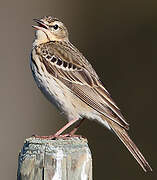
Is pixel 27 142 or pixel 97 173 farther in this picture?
pixel 97 173

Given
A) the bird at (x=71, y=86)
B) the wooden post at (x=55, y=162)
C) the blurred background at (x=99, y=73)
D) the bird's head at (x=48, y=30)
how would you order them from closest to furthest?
the wooden post at (x=55, y=162)
the bird at (x=71, y=86)
the bird's head at (x=48, y=30)
the blurred background at (x=99, y=73)

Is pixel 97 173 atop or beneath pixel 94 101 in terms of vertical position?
beneath

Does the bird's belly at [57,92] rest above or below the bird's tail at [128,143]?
above

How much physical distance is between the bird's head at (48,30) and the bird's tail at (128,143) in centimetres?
171

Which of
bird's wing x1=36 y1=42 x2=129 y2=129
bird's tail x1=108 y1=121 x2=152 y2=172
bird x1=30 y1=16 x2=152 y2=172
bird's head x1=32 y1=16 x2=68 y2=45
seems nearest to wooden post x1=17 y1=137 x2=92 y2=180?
bird's tail x1=108 y1=121 x2=152 y2=172

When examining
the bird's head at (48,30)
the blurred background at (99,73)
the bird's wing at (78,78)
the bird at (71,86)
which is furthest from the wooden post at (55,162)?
the blurred background at (99,73)

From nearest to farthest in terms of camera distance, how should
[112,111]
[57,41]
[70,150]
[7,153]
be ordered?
[70,150] < [112,111] < [57,41] < [7,153]

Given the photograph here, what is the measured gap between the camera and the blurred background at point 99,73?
635 inches

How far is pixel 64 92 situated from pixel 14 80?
988 cm

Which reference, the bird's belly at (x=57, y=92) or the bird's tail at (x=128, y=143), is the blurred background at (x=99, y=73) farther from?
the bird's tail at (x=128, y=143)

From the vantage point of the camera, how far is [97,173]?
16156mm

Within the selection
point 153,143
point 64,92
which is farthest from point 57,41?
point 153,143

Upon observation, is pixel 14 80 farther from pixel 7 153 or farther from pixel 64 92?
pixel 64 92

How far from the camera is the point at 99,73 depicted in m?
17.4
